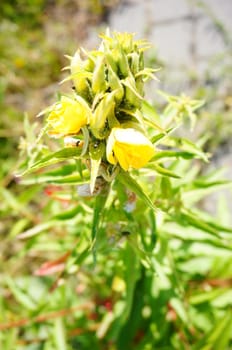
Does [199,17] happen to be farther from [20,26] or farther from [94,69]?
[94,69]

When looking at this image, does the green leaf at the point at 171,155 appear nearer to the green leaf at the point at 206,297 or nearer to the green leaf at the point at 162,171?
the green leaf at the point at 162,171

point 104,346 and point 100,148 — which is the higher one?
point 100,148

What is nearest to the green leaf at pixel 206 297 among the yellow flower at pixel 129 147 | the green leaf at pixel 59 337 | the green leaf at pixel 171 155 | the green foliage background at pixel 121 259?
the green foliage background at pixel 121 259

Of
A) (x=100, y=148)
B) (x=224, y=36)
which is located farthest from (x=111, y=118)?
(x=224, y=36)

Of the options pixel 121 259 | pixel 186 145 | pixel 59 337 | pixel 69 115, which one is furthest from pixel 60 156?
pixel 59 337

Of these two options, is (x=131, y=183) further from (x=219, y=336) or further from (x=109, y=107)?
(x=219, y=336)

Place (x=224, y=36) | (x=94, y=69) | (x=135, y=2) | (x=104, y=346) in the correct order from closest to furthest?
(x=94, y=69) < (x=104, y=346) < (x=224, y=36) < (x=135, y=2)
